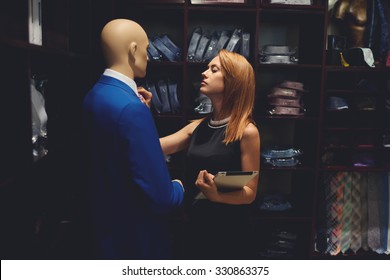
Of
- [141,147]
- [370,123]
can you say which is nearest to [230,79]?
[141,147]

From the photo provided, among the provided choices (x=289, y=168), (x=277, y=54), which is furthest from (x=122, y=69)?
(x=289, y=168)

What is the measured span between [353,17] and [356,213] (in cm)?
151

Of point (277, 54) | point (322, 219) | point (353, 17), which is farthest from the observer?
point (322, 219)

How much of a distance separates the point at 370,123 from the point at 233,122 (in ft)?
5.74

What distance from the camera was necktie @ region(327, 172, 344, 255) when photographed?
3.15 meters

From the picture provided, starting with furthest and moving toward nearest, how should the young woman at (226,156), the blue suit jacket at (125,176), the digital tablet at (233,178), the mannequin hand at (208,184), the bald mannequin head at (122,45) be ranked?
the young woman at (226,156), the mannequin hand at (208,184), the digital tablet at (233,178), the bald mannequin head at (122,45), the blue suit jacket at (125,176)

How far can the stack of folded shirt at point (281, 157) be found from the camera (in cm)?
299

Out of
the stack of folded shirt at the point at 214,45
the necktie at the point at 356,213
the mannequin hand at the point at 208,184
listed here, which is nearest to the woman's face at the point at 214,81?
the mannequin hand at the point at 208,184

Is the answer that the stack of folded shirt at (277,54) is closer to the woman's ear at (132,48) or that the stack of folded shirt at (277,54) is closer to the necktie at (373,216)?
the necktie at (373,216)

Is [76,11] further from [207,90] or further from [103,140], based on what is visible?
[103,140]

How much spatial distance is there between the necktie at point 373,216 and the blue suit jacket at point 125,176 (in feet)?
7.14

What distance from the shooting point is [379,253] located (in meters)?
3.18

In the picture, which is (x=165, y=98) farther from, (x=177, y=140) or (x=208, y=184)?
(x=208, y=184)

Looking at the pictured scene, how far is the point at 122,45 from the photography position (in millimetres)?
1491
